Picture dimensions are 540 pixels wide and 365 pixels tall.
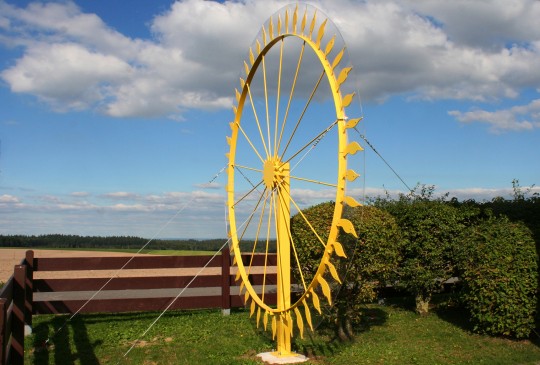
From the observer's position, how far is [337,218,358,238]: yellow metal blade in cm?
541

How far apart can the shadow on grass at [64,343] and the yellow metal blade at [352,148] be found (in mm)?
4187

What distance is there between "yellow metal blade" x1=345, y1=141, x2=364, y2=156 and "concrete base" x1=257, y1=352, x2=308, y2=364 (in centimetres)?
271

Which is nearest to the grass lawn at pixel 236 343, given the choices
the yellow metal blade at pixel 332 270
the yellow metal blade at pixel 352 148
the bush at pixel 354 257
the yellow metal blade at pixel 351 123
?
the bush at pixel 354 257

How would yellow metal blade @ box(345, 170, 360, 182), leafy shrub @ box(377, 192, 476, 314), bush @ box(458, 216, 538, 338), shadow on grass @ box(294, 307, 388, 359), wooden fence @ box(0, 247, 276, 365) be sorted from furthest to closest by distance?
leafy shrub @ box(377, 192, 476, 314), wooden fence @ box(0, 247, 276, 365), bush @ box(458, 216, 538, 338), shadow on grass @ box(294, 307, 388, 359), yellow metal blade @ box(345, 170, 360, 182)

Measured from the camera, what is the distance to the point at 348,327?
26.0ft

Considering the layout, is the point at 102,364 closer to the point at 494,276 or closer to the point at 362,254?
the point at 362,254

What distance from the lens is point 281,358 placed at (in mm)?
6648

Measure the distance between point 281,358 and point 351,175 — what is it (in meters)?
2.59

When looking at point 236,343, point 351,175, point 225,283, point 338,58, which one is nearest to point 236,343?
point 236,343

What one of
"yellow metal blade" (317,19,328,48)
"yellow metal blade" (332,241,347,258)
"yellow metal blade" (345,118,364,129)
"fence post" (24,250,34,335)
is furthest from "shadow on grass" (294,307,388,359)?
"fence post" (24,250,34,335)

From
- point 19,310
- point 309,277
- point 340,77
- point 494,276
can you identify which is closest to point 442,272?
point 494,276

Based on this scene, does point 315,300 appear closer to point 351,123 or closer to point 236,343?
point 351,123

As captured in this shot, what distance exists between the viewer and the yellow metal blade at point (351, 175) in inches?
216

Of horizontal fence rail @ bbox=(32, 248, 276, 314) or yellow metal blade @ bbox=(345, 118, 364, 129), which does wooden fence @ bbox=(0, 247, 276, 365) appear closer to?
horizontal fence rail @ bbox=(32, 248, 276, 314)
